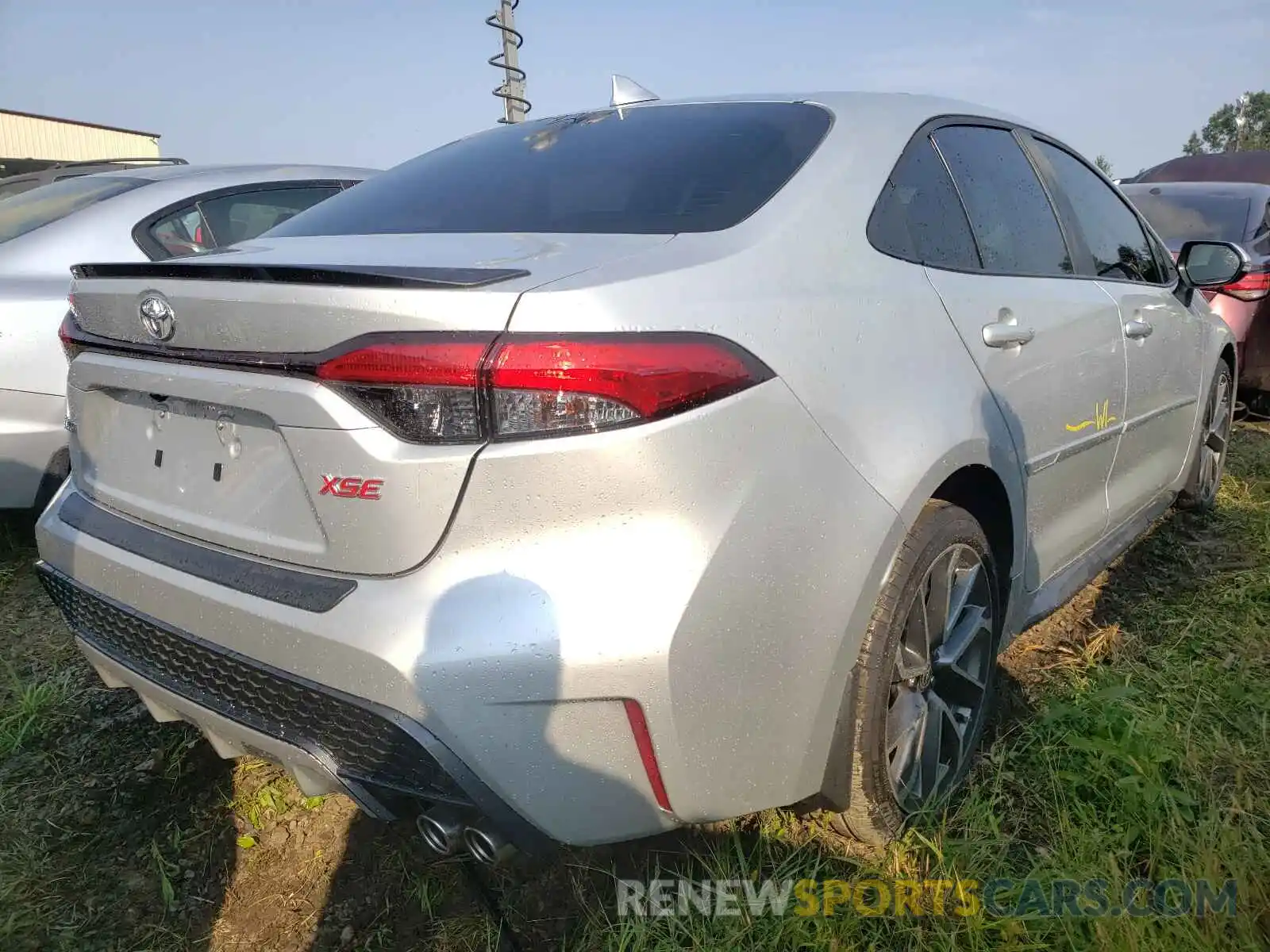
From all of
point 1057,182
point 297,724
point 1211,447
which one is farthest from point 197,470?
point 1211,447

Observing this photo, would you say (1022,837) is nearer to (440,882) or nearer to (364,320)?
(440,882)

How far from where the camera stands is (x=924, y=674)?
6.25ft

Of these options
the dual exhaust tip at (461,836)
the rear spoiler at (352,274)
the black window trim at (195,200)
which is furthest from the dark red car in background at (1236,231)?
the dual exhaust tip at (461,836)

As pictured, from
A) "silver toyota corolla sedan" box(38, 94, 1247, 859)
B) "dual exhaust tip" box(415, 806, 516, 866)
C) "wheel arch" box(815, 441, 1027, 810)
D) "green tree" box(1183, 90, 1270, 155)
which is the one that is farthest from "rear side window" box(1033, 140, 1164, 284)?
"green tree" box(1183, 90, 1270, 155)

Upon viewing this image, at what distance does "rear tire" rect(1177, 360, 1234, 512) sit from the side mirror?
0.44 metres

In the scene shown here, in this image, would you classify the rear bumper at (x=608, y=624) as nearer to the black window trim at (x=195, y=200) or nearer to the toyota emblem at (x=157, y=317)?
the toyota emblem at (x=157, y=317)

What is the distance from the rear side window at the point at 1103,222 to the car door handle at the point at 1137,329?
166 mm

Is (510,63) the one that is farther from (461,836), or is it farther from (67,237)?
(461,836)

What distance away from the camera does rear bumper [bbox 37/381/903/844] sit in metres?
1.30

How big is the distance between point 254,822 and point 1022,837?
5.57 ft

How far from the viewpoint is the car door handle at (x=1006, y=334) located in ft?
6.49

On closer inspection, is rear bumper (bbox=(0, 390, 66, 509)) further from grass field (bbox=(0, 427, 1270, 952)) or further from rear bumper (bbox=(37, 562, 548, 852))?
rear bumper (bbox=(37, 562, 548, 852))

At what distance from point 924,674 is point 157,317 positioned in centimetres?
159

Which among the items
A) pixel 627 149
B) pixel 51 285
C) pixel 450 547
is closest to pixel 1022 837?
pixel 450 547
